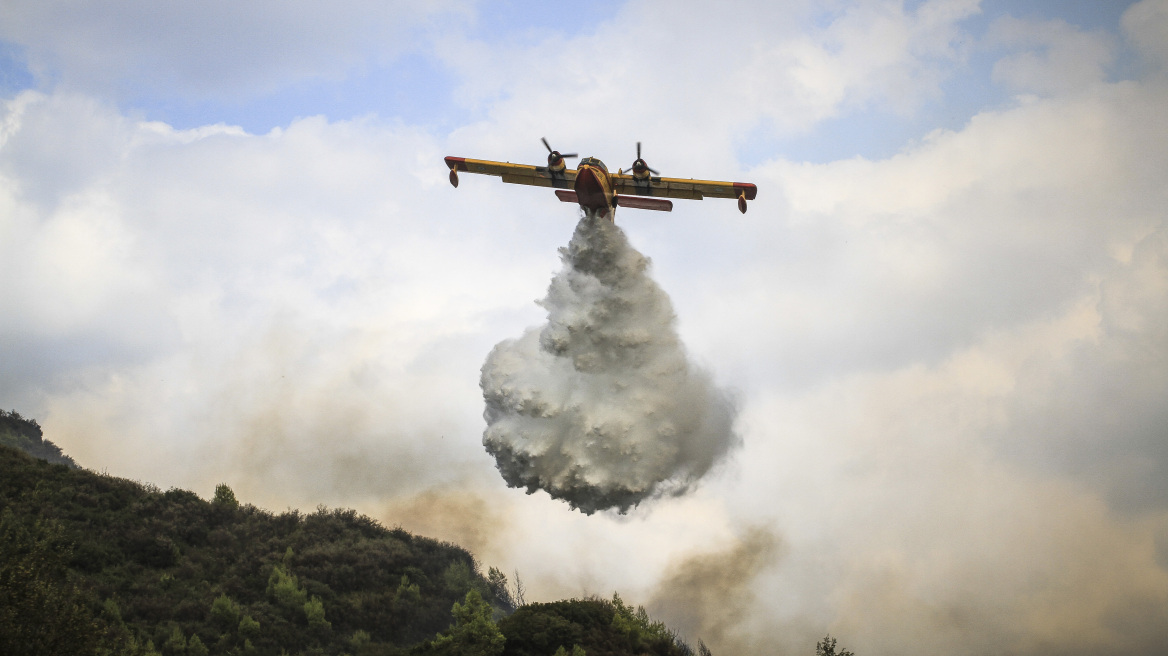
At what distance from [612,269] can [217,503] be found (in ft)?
127

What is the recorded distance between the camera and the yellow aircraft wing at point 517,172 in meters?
40.9

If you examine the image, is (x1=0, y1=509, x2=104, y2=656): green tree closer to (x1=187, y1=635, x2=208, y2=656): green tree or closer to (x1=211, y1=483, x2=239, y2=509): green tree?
(x1=187, y1=635, x2=208, y2=656): green tree

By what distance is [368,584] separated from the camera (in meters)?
53.6

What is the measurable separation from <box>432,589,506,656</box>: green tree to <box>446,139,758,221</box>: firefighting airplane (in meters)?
19.9

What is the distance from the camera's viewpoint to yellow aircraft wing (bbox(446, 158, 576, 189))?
40.9m

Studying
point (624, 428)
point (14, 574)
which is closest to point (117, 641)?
point (14, 574)

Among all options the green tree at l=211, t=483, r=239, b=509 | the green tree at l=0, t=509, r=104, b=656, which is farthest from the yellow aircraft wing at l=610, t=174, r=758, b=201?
the green tree at l=211, t=483, r=239, b=509

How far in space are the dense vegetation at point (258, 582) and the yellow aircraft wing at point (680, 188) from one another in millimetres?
21382

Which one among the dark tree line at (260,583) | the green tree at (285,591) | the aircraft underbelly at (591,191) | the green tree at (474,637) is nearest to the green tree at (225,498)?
the dark tree line at (260,583)

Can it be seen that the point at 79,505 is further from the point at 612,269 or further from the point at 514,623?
the point at 612,269

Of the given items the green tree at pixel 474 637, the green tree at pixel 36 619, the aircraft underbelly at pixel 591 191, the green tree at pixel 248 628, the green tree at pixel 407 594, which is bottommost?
the green tree at pixel 36 619

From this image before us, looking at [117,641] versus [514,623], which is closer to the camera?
[117,641]

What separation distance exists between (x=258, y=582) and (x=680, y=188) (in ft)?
113

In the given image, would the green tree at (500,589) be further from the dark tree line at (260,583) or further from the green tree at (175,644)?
the green tree at (175,644)
